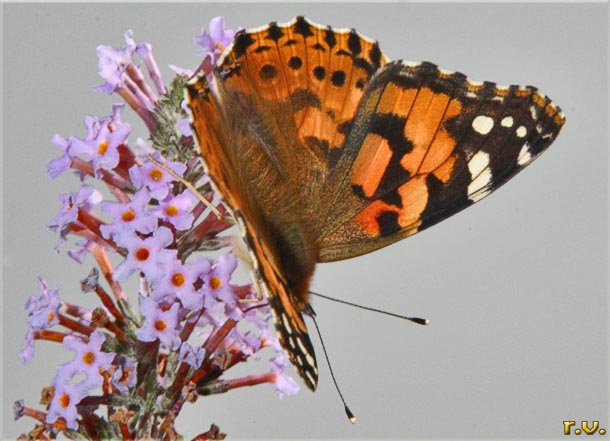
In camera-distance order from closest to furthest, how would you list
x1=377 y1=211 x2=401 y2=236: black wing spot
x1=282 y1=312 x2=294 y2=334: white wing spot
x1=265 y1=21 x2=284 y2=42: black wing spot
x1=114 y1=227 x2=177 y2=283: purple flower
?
x1=282 y1=312 x2=294 y2=334: white wing spot
x1=114 y1=227 x2=177 y2=283: purple flower
x1=265 y1=21 x2=284 y2=42: black wing spot
x1=377 y1=211 x2=401 y2=236: black wing spot

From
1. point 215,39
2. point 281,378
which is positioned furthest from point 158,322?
point 215,39

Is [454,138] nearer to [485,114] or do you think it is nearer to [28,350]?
[485,114]

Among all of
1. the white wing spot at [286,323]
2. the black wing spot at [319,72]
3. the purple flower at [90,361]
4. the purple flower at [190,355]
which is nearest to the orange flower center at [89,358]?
the purple flower at [90,361]

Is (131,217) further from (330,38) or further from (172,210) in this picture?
(330,38)

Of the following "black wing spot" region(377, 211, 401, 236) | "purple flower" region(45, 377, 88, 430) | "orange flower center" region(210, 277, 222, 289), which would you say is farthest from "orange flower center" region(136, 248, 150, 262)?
"black wing spot" region(377, 211, 401, 236)

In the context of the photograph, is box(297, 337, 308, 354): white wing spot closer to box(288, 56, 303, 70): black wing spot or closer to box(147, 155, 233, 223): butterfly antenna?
box(147, 155, 233, 223): butterfly antenna

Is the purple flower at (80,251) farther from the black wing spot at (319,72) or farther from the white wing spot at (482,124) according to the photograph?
the white wing spot at (482,124)

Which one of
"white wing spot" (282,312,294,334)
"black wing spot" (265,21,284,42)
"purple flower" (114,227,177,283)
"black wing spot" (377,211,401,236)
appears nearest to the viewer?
"white wing spot" (282,312,294,334)

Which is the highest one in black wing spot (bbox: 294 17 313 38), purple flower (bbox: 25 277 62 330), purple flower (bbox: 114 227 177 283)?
black wing spot (bbox: 294 17 313 38)
